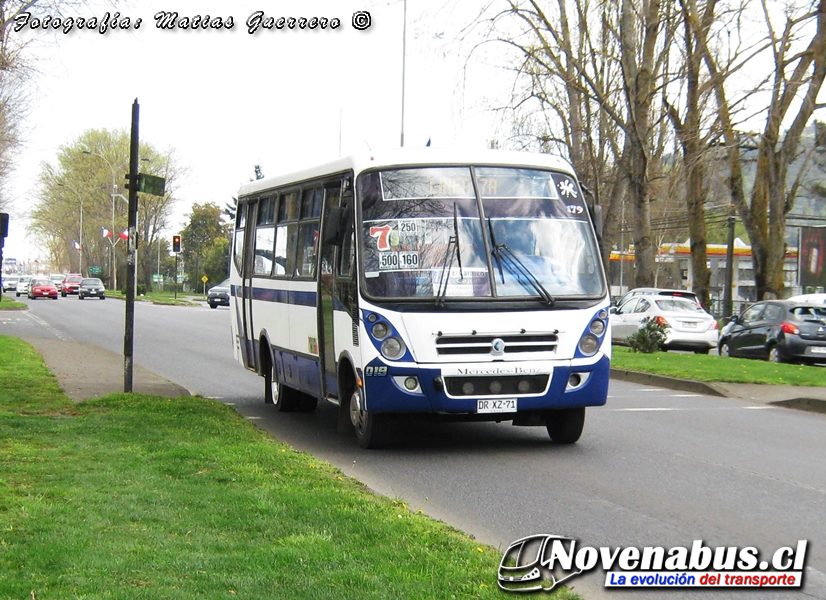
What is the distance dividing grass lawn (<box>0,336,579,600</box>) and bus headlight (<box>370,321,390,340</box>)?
132 cm

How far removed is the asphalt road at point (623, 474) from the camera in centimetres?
756

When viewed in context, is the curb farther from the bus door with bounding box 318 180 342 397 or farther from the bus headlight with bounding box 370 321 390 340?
the bus headlight with bounding box 370 321 390 340

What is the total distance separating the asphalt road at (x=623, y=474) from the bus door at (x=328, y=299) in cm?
68

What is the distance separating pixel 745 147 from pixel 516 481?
23.4 m

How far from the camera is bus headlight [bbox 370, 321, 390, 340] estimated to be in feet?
35.0

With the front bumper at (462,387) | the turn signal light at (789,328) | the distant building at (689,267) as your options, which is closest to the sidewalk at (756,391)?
the turn signal light at (789,328)

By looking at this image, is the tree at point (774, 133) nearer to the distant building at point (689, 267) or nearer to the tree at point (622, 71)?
the tree at point (622, 71)

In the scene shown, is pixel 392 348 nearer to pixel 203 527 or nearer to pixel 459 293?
pixel 459 293

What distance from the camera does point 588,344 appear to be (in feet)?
36.3

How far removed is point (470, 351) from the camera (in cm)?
1077

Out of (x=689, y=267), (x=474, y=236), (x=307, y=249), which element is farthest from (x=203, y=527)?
(x=689, y=267)

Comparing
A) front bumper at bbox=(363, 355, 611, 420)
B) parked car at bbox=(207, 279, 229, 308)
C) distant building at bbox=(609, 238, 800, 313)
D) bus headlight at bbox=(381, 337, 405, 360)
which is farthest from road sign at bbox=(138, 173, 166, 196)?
distant building at bbox=(609, 238, 800, 313)

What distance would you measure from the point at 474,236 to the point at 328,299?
1780 mm

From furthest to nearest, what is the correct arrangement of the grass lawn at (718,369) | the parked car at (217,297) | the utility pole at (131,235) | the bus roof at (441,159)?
the parked car at (217,297) < the grass lawn at (718,369) < the utility pole at (131,235) < the bus roof at (441,159)
